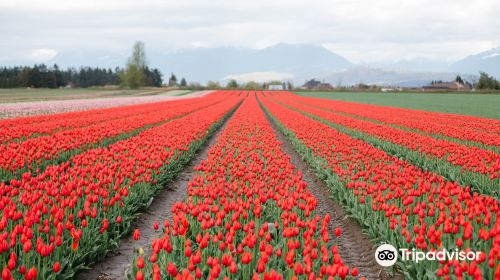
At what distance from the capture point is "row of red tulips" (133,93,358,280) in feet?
14.3

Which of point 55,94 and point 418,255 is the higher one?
point 418,255

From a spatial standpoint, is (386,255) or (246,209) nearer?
(386,255)

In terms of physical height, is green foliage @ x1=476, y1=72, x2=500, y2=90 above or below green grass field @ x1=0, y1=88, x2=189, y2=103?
above

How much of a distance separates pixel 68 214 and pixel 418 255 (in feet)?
16.0

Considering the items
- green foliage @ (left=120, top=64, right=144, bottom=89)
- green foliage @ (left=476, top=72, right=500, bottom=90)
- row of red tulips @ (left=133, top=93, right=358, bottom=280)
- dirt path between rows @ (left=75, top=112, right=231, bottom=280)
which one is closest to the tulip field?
row of red tulips @ (left=133, top=93, right=358, bottom=280)

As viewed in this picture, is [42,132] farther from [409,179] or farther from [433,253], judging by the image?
[433,253]

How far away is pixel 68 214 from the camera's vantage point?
21.4ft

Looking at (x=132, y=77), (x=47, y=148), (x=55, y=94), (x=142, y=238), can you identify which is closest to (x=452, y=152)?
(x=142, y=238)

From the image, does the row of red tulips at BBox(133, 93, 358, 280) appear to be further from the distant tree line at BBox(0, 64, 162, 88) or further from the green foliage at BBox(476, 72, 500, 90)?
the distant tree line at BBox(0, 64, 162, 88)

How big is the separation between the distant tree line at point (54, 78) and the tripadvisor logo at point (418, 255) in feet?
421

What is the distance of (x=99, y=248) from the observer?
19.8ft

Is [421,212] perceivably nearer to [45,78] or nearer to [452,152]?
[452,152]

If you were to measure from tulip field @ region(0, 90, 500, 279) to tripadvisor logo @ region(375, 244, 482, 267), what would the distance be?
0.08 meters

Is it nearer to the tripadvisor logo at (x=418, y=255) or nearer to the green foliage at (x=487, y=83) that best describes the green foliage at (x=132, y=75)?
the green foliage at (x=487, y=83)
